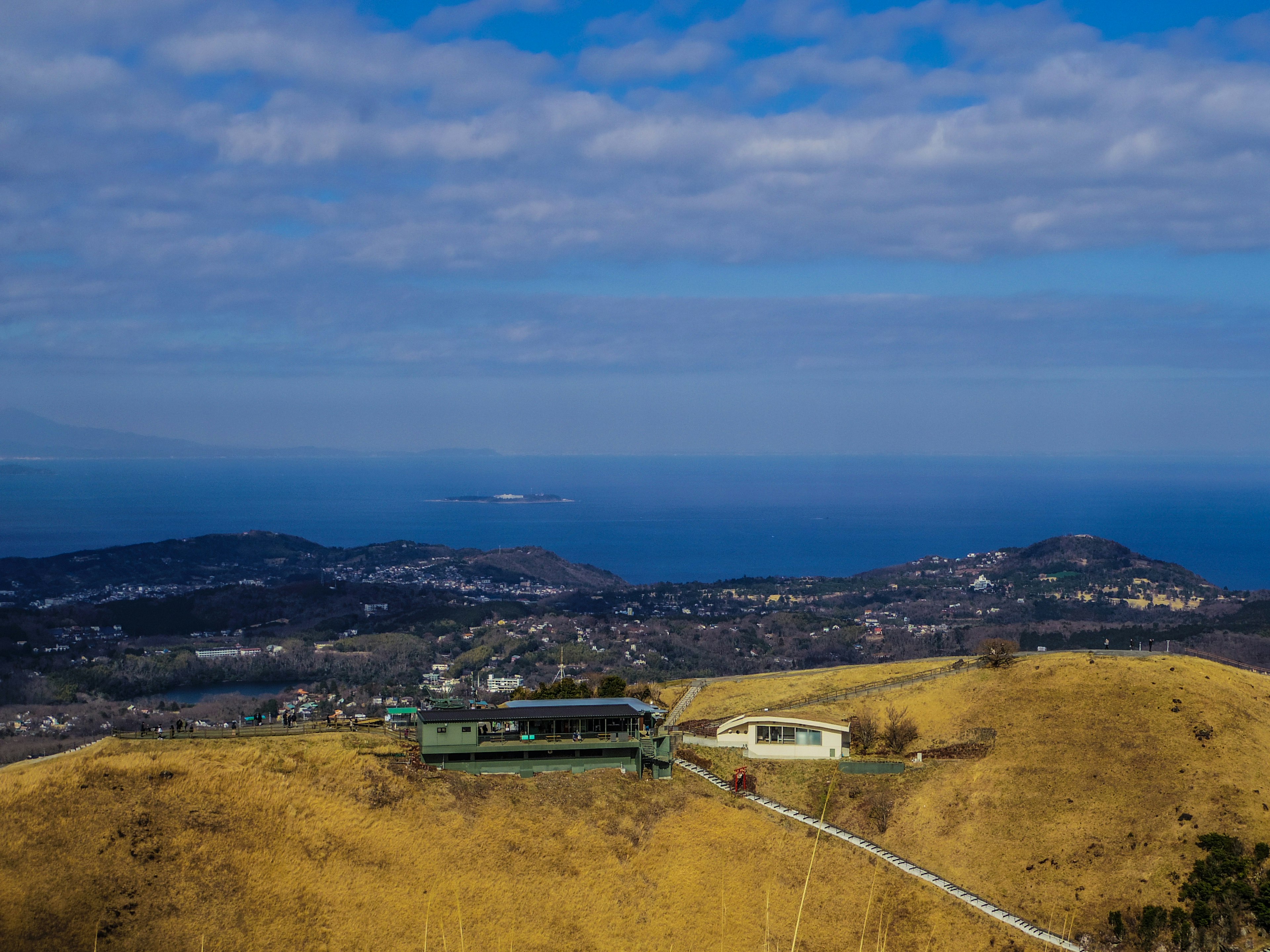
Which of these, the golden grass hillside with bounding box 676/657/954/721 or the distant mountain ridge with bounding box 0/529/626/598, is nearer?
the golden grass hillside with bounding box 676/657/954/721

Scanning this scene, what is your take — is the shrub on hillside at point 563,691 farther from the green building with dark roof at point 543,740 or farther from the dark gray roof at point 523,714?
the green building with dark roof at point 543,740

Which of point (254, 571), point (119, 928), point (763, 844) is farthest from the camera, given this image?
point (254, 571)

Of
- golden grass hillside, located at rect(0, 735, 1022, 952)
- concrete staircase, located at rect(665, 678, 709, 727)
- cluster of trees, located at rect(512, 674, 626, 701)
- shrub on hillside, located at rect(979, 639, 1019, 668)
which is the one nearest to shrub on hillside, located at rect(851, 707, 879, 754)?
concrete staircase, located at rect(665, 678, 709, 727)

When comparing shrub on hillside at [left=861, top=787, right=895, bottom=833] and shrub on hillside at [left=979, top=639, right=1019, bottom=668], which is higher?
shrub on hillside at [left=979, top=639, right=1019, bottom=668]

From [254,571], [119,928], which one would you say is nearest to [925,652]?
[119,928]

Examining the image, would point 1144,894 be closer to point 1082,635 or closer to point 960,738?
point 960,738

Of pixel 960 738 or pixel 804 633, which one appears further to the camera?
pixel 804 633

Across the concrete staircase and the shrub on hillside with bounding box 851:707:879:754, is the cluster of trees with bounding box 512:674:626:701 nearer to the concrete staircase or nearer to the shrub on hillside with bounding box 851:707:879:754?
the concrete staircase
